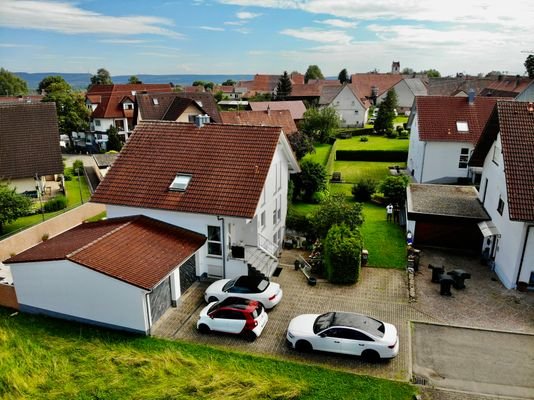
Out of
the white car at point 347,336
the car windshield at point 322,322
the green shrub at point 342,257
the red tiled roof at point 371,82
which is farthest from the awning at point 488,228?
the red tiled roof at point 371,82

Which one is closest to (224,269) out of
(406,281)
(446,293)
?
(406,281)

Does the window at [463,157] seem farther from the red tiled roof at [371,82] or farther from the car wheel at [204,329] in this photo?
the red tiled roof at [371,82]

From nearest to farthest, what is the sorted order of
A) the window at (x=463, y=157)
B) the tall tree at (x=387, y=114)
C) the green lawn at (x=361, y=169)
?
1. the window at (x=463, y=157)
2. the green lawn at (x=361, y=169)
3. the tall tree at (x=387, y=114)

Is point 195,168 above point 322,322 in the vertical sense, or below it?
above

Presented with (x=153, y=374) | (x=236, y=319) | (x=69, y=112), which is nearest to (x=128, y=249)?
(x=236, y=319)

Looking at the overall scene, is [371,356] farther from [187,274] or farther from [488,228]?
[488,228]

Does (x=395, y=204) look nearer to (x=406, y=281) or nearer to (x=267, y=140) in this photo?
(x=406, y=281)
